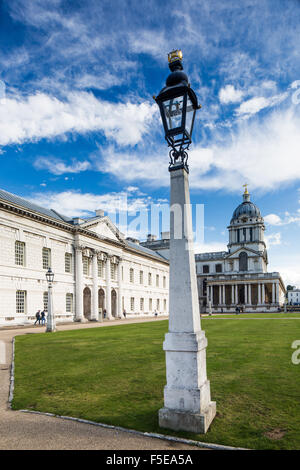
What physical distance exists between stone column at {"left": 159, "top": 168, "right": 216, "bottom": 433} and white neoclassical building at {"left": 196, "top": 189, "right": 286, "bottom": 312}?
7125 centimetres

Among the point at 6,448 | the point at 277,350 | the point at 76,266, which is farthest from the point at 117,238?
the point at 6,448

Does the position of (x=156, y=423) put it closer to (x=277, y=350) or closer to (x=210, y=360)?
(x=210, y=360)

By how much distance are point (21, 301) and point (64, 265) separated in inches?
274

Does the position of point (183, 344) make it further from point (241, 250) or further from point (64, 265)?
point (241, 250)

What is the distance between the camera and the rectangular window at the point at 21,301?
29859 mm

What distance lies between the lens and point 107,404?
643 cm

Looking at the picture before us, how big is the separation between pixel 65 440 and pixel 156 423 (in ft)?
4.63

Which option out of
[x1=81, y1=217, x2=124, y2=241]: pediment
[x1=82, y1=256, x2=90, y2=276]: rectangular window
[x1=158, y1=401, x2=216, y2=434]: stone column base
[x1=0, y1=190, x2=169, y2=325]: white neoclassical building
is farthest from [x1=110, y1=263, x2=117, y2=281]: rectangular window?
[x1=158, y1=401, x2=216, y2=434]: stone column base

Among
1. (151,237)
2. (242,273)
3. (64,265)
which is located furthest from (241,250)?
(64,265)

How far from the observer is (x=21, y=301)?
30328mm

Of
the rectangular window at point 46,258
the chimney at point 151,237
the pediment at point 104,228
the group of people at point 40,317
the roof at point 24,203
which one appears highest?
the chimney at point 151,237

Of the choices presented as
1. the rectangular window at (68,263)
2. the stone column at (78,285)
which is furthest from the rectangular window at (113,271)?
the rectangular window at (68,263)

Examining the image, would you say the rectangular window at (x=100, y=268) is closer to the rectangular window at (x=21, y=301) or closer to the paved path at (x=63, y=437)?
the rectangular window at (x=21, y=301)

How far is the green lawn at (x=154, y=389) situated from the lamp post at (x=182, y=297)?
0.31 meters
